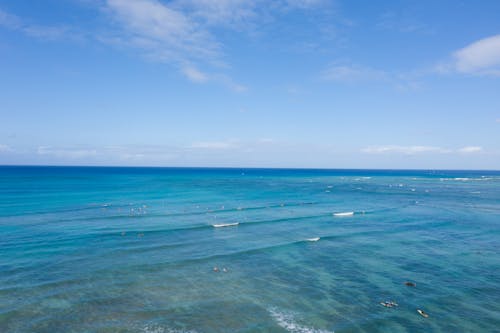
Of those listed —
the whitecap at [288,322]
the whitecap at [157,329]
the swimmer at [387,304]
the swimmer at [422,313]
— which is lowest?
the whitecap at [157,329]

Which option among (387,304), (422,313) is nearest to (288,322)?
(387,304)

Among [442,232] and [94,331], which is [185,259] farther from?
[442,232]

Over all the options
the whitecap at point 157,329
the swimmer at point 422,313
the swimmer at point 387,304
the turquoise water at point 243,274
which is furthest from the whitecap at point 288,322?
the swimmer at point 422,313

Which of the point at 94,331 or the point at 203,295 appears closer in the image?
the point at 94,331

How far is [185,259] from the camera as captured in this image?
24328mm

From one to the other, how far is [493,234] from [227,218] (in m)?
30.2

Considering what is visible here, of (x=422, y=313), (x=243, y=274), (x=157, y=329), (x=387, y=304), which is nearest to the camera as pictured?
(x=157, y=329)

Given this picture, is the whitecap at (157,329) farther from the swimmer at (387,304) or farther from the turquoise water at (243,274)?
the swimmer at (387,304)

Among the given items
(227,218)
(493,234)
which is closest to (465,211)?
(493,234)

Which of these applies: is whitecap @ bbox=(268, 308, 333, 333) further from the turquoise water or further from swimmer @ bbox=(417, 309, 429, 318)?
swimmer @ bbox=(417, 309, 429, 318)

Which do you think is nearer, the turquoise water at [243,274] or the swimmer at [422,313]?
the turquoise water at [243,274]

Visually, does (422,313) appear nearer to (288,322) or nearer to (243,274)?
(288,322)

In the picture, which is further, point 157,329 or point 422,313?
point 422,313

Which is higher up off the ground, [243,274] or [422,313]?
[243,274]
